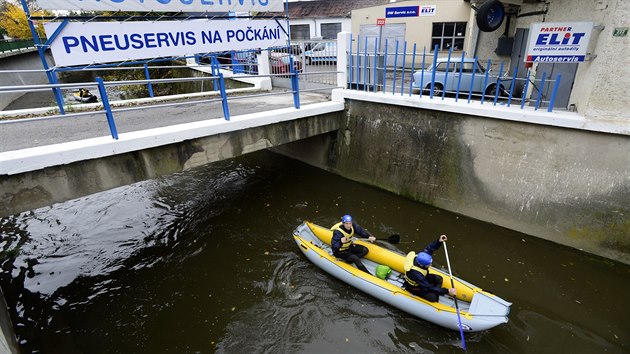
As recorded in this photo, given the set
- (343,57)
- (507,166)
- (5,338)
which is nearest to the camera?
(5,338)

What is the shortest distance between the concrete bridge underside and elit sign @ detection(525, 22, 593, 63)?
5192mm

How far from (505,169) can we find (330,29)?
74.1 ft

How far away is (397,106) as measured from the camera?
7977 mm

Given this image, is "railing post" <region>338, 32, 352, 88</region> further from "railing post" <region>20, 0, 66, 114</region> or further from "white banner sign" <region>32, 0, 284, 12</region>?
"railing post" <region>20, 0, 66, 114</region>

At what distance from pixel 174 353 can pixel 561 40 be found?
26.5ft

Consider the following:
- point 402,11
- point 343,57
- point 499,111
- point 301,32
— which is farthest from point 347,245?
point 301,32

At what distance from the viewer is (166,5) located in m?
6.27

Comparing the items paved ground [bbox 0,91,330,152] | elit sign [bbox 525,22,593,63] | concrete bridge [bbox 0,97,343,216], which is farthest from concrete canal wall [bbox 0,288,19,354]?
elit sign [bbox 525,22,593,63]

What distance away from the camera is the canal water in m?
4.81

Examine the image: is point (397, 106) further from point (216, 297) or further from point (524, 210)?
point (216, 297)

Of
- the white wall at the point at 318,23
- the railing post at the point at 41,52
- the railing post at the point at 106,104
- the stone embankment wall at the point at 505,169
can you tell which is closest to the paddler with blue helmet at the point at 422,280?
the stone embankment wall at the point at 505,169

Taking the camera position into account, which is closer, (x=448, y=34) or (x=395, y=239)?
(x=395, y=239)

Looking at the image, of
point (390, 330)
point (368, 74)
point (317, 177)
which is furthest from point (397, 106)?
point (390, 330)

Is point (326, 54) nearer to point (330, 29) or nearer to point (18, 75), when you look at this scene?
point (330, 29)
